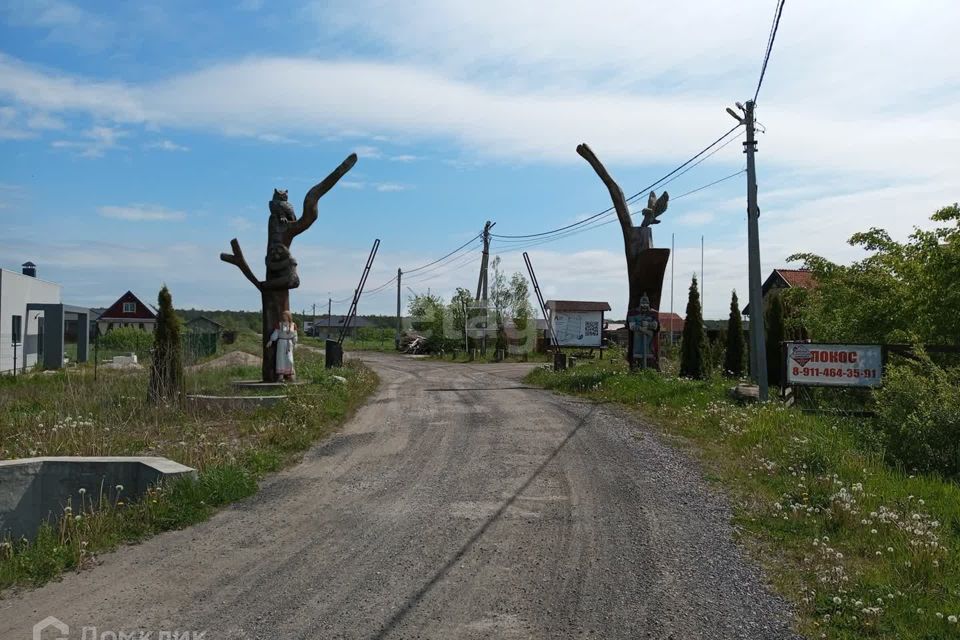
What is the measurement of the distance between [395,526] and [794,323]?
19.1 meters

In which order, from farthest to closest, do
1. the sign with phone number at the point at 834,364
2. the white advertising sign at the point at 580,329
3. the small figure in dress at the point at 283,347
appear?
the white advertising sign at the point at 580,329
the small figure in dress at the point at 283,347
the sign with phone number at the point at 834,364

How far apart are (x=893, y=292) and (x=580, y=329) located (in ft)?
81.2

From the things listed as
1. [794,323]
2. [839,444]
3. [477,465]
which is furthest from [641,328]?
[477,465]

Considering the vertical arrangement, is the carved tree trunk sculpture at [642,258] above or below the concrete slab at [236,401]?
above

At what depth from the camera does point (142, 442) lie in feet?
35.2

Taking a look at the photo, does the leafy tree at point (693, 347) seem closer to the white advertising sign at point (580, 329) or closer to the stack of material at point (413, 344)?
the white advertising sign at point (580, 329)

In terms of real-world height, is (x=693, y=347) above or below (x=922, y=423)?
above

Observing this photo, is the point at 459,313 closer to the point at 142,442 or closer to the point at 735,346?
the point at 735,346

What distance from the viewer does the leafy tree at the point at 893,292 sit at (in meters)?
14.6

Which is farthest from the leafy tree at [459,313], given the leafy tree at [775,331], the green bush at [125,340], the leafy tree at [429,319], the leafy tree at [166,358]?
the leafy tree at [166,358]

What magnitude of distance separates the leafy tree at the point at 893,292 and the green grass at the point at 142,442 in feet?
35.9

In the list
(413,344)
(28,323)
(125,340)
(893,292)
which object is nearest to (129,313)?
(125,340)

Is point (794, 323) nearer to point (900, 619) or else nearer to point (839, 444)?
point (839, 444)

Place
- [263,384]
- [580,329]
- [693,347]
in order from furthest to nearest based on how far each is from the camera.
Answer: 1. [580,329]
2. [693,347]
3. [263,384]
